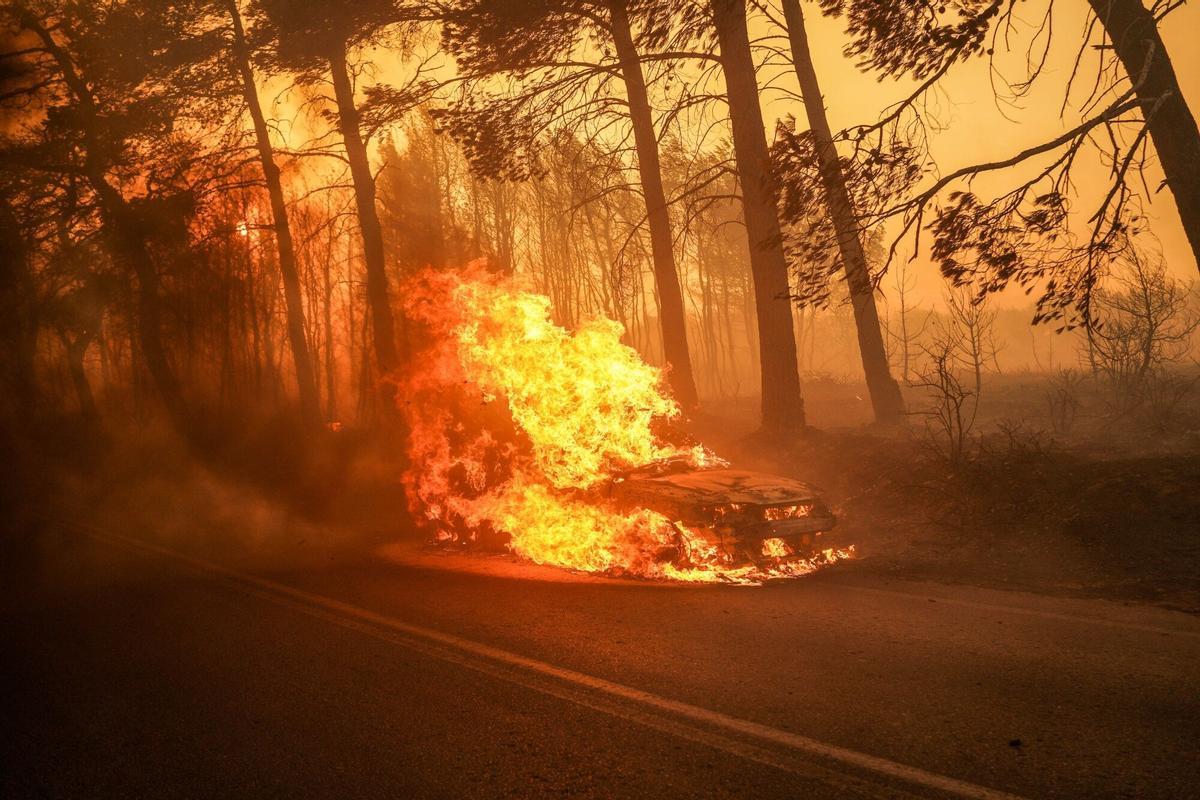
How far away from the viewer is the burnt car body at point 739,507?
8703 mm

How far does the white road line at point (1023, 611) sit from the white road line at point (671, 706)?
11.7 feet

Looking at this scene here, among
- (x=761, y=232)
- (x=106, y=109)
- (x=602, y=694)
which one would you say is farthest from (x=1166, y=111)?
(x=106, y=109)

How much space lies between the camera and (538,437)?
1094cm

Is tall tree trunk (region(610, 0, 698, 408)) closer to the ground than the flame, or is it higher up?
higher up

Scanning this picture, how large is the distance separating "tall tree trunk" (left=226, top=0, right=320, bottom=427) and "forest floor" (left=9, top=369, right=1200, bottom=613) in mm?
2513

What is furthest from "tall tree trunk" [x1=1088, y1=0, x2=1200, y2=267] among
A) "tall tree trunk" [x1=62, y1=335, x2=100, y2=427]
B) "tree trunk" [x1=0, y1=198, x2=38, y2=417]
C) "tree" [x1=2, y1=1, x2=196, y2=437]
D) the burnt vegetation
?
"tall tree trunk" [x1=62, y1=335, x2=100, y2=427]

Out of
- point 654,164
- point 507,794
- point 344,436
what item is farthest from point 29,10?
point 507,794

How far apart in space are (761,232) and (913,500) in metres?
5.57

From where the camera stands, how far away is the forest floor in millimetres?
8641

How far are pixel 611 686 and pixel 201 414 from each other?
2417 centimetres

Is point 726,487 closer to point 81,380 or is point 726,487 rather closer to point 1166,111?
point 1166,111

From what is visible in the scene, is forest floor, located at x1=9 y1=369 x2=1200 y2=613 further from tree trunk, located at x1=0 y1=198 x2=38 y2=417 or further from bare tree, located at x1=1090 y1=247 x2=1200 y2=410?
tree trunk, located at x1=0 y1=198 x2=38 y2=417

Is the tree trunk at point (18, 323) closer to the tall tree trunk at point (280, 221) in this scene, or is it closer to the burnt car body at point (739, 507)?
the tall tree trunk at point (280, 221)

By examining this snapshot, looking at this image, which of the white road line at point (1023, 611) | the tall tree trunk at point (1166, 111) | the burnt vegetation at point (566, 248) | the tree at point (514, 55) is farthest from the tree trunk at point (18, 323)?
the tall tree trunk at point (1166, 111)
